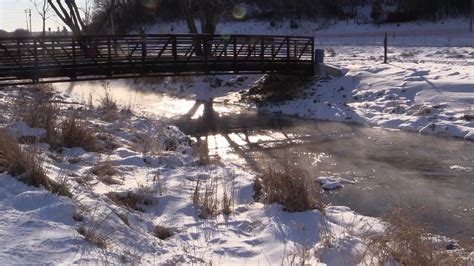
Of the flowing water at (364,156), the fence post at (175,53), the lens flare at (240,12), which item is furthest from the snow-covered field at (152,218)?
the lens flare at (240,12)

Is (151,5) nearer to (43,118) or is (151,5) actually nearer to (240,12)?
(240,12)

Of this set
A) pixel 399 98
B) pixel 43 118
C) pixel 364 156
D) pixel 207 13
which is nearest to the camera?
pixel 43 118

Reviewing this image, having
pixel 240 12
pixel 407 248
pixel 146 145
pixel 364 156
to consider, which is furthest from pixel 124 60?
pixel 240 12

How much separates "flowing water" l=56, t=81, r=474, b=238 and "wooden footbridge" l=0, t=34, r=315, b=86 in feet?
6.18

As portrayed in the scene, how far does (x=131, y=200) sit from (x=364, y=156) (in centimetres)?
726

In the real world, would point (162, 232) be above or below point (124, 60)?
below

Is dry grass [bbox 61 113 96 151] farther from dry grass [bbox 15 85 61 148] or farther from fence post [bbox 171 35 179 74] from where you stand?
fence post [bbox 171 35 179 74]

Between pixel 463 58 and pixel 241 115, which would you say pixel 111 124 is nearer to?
pixel 241 115

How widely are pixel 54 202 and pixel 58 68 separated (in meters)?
13.7

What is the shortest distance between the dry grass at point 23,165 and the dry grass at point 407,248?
355 cm

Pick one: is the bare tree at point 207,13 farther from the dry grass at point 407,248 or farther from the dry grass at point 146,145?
the dry grass at point 407,248

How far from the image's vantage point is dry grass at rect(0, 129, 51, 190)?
6.35 metres

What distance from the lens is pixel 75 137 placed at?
1000 centimetres

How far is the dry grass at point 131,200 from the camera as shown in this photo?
712cm
